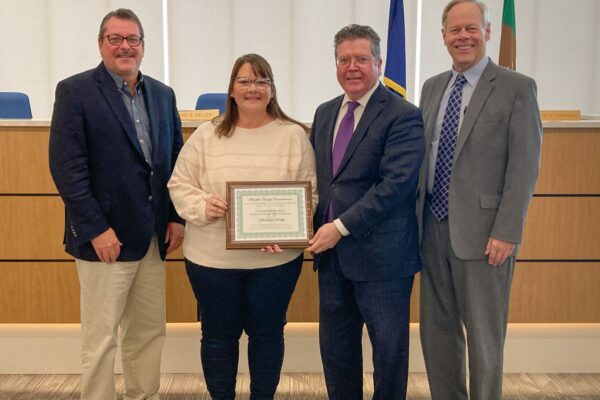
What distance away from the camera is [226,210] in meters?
2.12

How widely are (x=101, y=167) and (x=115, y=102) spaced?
0.26m

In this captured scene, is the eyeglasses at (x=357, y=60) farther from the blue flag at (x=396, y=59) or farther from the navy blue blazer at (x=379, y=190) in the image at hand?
the blue flag at (x=396, y=59)

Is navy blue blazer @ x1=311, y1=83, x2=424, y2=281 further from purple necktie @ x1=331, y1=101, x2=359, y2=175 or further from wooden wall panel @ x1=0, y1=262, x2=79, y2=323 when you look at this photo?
wooden wall panel @ x1=0, y1=262, x2=79, y2=323

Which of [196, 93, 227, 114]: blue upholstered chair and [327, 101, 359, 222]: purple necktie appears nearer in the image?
[327, 101, 359, 222]: purple necktie

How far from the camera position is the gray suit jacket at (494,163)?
6.71ft

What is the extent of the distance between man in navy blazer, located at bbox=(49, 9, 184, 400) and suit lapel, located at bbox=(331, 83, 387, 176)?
78cm

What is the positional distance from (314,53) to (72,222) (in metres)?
4.21

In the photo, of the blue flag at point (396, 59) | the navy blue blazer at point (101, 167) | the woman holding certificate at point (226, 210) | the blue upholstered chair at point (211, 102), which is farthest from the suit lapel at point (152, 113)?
the blue flag at point (396, 59)

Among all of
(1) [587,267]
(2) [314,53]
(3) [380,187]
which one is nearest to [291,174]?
(3) [380,187]

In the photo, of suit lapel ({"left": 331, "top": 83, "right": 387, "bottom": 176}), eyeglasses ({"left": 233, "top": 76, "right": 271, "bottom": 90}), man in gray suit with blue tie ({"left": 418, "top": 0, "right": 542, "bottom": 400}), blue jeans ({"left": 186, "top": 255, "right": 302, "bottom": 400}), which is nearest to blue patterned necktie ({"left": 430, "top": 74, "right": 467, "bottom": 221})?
man in gray suit with blue tie ({"left": 418, "top": 0, "right": 542, "bottom": 400})

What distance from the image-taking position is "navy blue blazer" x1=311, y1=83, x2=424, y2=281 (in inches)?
81.2

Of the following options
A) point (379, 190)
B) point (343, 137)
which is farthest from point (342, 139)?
point (379, 190)

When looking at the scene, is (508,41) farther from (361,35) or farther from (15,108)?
(15,108)

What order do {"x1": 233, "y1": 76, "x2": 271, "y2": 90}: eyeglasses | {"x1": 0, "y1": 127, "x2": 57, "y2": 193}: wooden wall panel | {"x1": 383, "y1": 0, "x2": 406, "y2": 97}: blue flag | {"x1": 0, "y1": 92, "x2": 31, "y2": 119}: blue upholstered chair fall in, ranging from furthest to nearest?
1. {"x1": 0, "y1": 92, "x2": 31, "y2": 119}: blue upholstered chair
2. {"x1": 383, "y1": 0, "x2": 406, "y2": 97}: blue flag
3. {"x1": 0, "y1": 127, "x2": 57, "y2": 193}: wooden wall panel
4. {"x1": 233, "y1": 76, "x2": 271, "y2": 90}: eyeglasses
